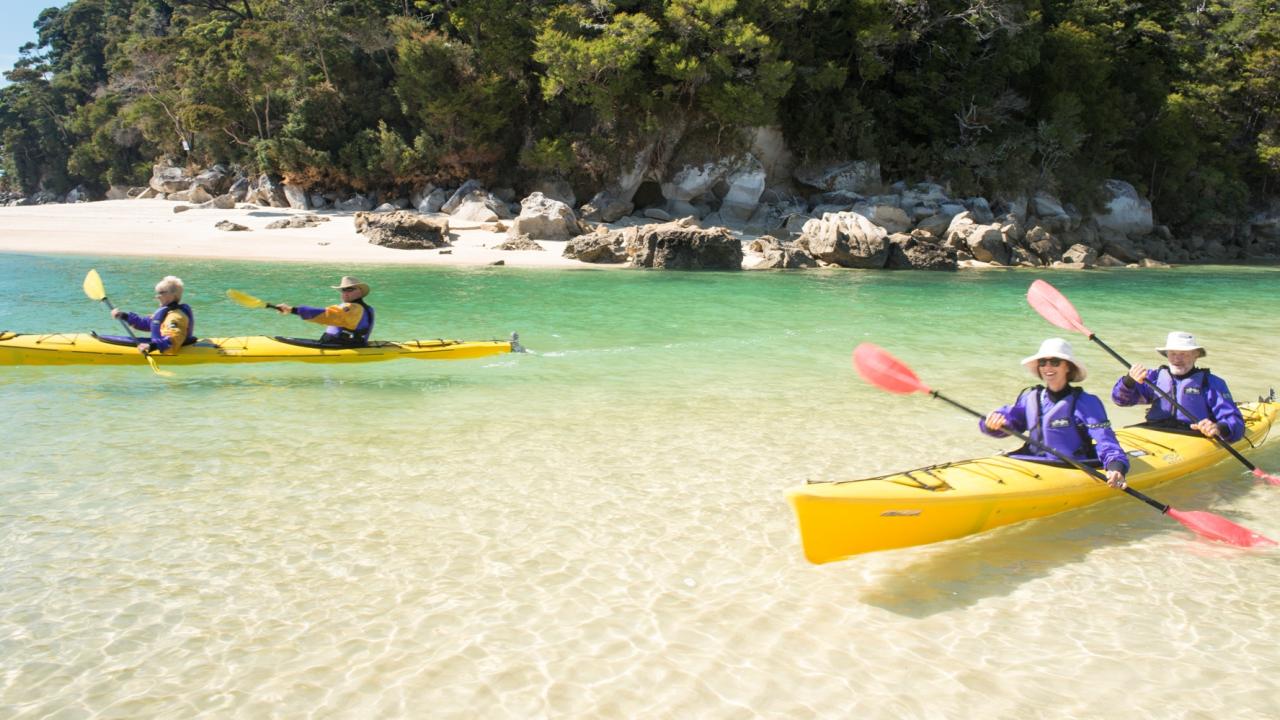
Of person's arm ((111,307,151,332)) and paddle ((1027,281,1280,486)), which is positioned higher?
paddle ((1027,281,1280,486))

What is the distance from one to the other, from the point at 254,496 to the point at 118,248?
72.7 feet

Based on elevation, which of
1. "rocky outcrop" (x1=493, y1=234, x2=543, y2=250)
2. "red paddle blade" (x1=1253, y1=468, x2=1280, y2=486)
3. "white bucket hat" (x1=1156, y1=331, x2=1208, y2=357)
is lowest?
"red paddle blade" (x1=1253, y1=468, x2=1280, y2=486)

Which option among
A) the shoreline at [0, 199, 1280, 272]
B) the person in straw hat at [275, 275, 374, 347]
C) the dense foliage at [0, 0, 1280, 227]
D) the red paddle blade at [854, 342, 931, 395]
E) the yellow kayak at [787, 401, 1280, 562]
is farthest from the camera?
the dense foliage at [0, 0, 1280, 227]

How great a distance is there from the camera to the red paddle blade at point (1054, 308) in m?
6.53

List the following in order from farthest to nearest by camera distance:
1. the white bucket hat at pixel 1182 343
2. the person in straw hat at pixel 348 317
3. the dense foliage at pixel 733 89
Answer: the dense foliage at pixel 733 89 → the person in straw hat at pixel 348 317 → the white bucket hat at pixel 1182 343

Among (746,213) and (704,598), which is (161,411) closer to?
(704,598)

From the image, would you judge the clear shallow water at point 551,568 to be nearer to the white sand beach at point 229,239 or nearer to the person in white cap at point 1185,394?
the person in white cap at point 1185,394

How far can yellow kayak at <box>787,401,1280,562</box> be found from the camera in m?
3.75

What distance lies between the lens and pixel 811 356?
10.1 metres

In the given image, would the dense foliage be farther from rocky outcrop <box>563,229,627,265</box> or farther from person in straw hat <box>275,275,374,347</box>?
person in straw hat <box>275,275,374,347</box>

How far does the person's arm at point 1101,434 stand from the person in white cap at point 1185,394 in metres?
0.99

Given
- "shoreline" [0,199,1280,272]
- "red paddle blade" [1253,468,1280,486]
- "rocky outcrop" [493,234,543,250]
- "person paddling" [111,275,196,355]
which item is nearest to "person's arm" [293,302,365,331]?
"person paddling" [111,275,196,355]

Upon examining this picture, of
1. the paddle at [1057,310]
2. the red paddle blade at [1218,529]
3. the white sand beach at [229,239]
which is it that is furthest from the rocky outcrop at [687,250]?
the red paddle blade at [1218,529]

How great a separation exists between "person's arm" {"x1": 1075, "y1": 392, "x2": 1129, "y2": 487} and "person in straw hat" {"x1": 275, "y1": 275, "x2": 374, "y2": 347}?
21.6 ft
